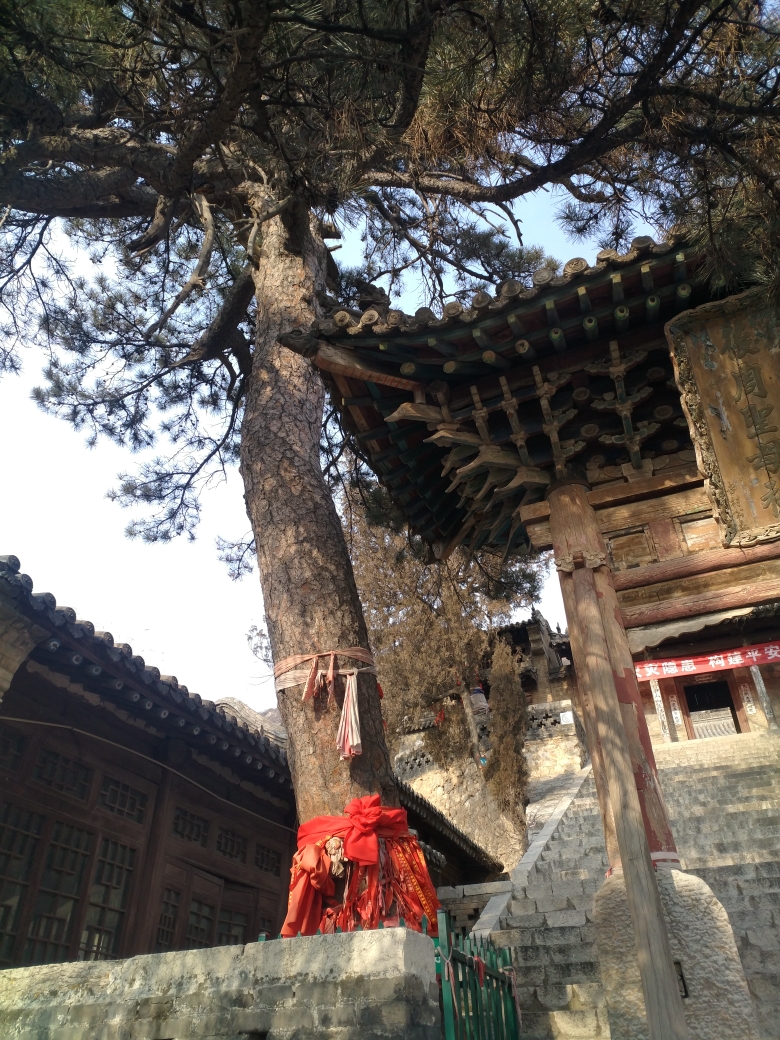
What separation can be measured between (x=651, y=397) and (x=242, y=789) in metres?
5.64

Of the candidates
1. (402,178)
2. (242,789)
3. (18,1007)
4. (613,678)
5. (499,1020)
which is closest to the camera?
(18,1007)

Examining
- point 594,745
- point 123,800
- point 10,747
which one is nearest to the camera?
point 594,745

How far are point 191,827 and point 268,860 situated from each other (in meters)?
1.44

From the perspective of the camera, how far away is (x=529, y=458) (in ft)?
16.6

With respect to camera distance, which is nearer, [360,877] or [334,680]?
[360,877]

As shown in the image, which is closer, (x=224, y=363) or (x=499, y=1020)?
(x=499, y=1020)

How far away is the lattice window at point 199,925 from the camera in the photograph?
6.97 m

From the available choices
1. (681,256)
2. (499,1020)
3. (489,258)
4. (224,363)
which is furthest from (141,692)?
(489,258)

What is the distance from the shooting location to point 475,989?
367cm

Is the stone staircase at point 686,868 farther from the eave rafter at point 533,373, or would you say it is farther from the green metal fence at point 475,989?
the eave rafter at point 533,373

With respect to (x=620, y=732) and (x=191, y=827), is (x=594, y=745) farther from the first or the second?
(x=191, y=827)

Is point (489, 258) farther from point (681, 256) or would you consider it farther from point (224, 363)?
point (681, 256)

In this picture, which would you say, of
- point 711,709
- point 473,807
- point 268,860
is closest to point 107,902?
point 268,860

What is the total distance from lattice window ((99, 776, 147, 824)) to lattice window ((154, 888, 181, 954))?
2.42 ft
